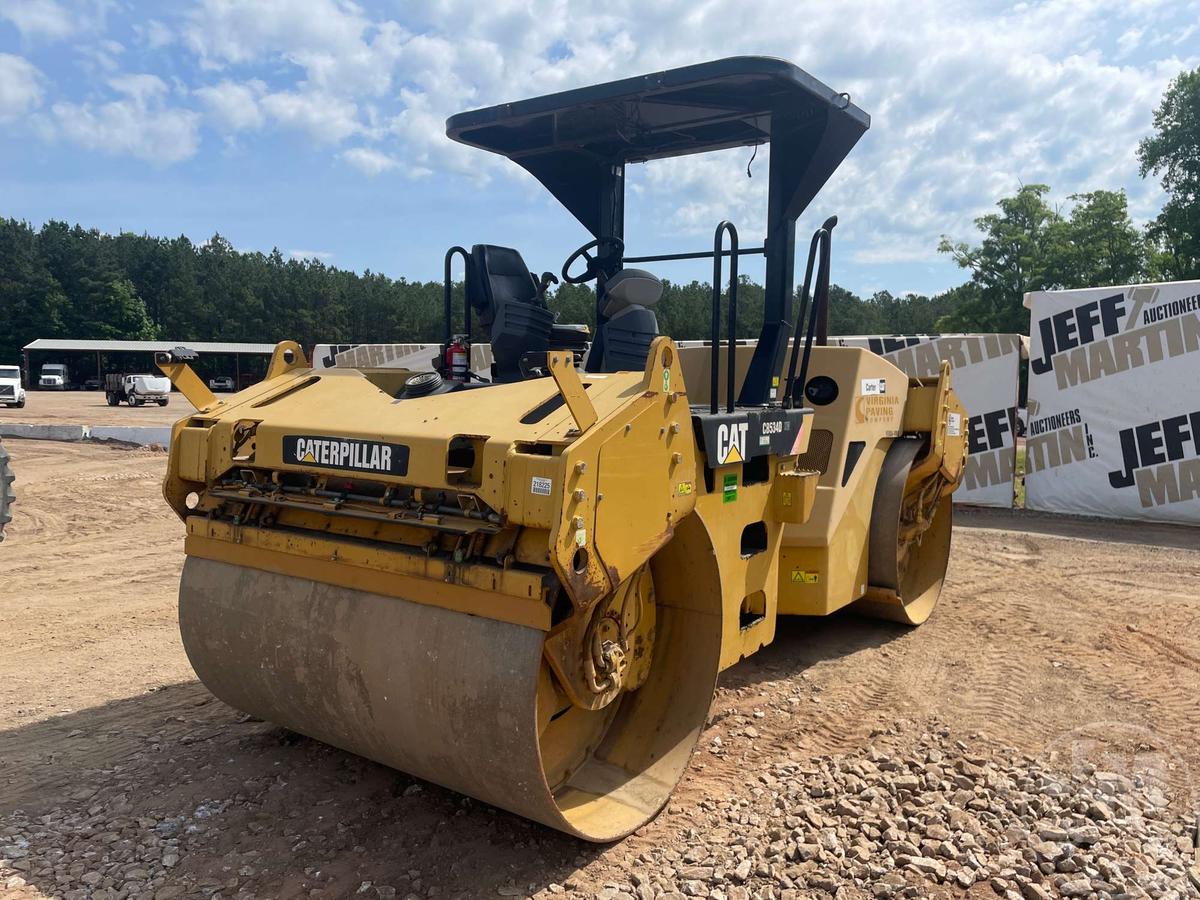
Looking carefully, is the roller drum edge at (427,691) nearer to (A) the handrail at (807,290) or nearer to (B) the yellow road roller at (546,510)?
(B) the yellow road roller at (546,510)

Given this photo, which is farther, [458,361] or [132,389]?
[132,389]

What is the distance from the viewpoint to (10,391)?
29.6 m

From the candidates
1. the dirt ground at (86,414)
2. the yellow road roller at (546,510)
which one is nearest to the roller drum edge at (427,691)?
the yellow road roller at (546,510)

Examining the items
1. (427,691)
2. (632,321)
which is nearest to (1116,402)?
(632,321)

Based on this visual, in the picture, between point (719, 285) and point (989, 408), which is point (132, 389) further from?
point (719, 285)

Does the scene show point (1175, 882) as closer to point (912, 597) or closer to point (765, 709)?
point (765, 709)

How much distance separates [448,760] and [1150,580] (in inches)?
269

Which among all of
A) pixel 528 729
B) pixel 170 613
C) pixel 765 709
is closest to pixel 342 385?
pixel 528 729

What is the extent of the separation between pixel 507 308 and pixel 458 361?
1.17ft

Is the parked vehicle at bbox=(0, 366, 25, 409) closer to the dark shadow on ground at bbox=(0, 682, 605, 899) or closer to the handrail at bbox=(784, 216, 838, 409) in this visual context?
the dark shadow on ground at bbox=(0, 682, 605, 899)

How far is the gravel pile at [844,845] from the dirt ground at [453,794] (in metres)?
0.04

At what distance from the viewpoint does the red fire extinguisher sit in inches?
154

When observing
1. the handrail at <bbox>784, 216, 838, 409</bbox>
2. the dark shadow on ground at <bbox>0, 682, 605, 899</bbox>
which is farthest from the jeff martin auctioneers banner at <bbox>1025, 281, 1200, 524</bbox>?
the dark shadow on ground at <bbox>0, 682, 605, 899</bbox>

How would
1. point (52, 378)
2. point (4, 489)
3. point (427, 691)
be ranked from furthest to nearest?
point (52, 378), point (4, 489), point (427, 691)
